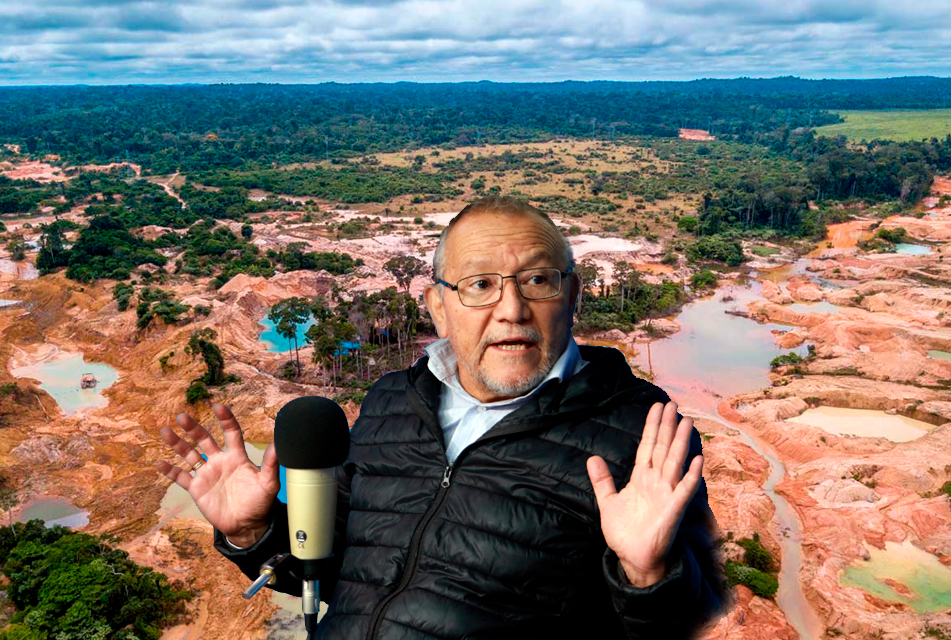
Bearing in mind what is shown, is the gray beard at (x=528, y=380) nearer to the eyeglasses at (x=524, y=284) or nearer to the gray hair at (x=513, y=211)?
the eyeglasses at (x=524, y=284)

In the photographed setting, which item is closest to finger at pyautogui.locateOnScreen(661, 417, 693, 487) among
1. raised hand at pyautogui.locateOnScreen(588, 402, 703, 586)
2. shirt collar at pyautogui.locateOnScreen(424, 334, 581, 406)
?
raised hand at pyautogui.locateOnScreen(588, 402, 703, 586)

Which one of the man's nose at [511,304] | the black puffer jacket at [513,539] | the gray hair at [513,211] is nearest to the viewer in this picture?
the black puffer jacket at [513,539]

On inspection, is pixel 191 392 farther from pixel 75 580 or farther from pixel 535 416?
pixel 535 416

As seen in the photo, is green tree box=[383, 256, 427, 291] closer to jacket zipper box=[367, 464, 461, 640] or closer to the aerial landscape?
the aerial landscape

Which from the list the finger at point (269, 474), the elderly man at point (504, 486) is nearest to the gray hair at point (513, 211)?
the elderly man at point (504, 486)

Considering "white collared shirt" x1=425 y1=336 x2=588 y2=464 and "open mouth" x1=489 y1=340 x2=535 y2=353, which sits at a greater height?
"open mouth" x1=489 y1=340 x2=535 y2=353

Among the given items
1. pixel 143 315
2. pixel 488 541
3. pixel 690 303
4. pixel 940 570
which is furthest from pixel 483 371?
→ pixel 690 303

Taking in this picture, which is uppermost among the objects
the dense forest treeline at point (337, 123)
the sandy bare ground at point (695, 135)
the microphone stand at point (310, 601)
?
the microphone stand at point (310, 601)

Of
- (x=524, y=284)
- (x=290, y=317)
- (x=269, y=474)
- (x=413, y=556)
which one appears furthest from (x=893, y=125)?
(x=269, y=474)
